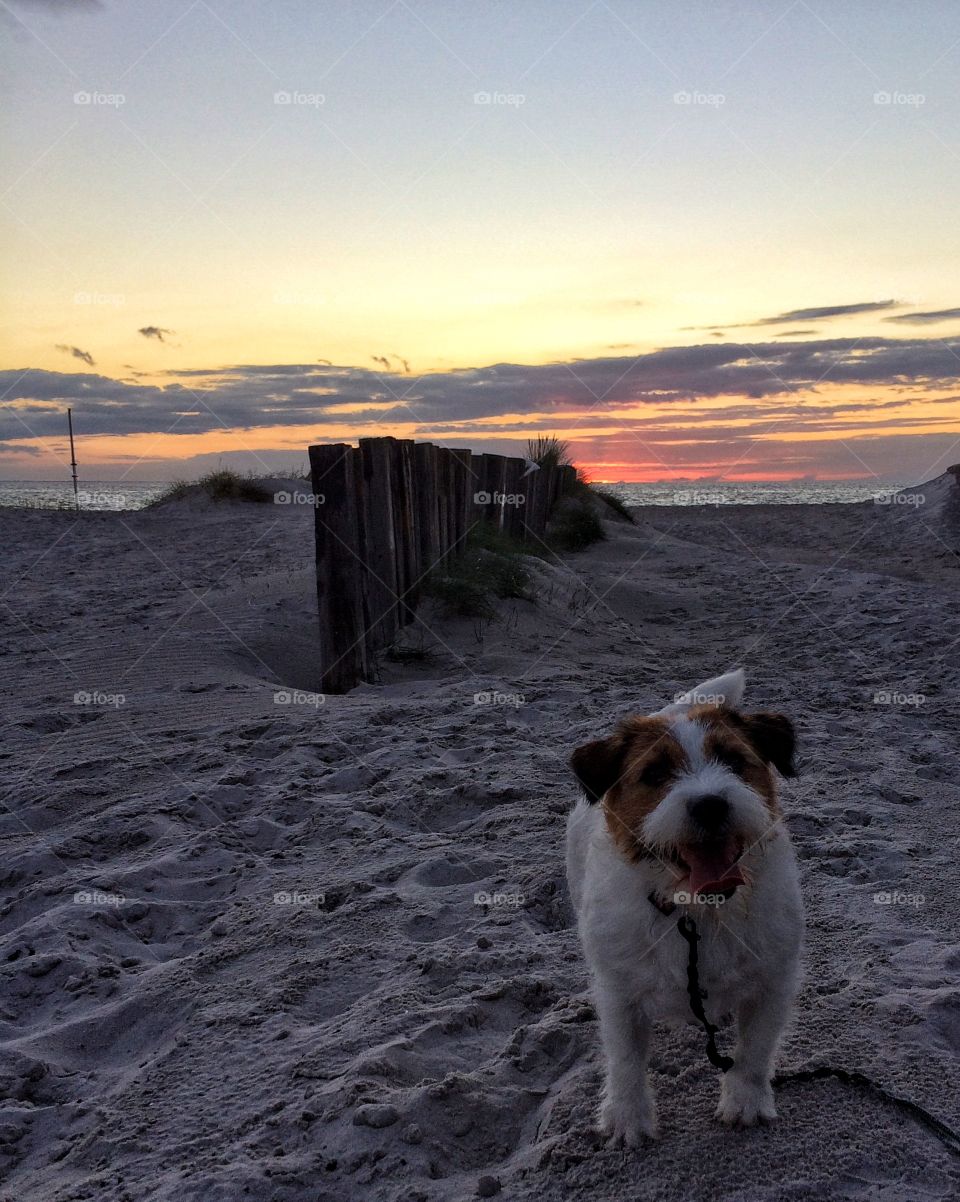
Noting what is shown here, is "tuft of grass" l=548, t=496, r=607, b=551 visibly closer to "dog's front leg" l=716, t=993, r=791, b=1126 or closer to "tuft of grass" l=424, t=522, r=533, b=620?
"tuft of grass" l=424, t=522, r=533, b=620

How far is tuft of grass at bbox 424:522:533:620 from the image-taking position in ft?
32.6

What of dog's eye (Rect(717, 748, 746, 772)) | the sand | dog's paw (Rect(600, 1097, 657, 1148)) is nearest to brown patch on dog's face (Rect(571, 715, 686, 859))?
dog's eye (Rect(717, 748, 746, 772))

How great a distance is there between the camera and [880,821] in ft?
16.5

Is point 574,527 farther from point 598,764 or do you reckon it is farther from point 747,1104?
point 747,1104

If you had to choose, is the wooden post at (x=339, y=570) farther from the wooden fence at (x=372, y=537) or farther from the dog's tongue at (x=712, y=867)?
the dog's tongue at (x=712, y=867)

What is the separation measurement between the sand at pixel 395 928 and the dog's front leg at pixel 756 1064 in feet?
0.23

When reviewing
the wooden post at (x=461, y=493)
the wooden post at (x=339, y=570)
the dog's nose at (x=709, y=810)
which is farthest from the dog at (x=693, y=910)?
the wooden post at (x=461, y=493)

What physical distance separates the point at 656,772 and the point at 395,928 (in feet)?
6.00

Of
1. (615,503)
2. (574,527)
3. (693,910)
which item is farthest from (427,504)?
(615,503)

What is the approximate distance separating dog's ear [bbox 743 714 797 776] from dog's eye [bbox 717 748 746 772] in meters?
0.20

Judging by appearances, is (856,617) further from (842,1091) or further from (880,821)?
(842,1091)

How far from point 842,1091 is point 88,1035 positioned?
8.66 feet

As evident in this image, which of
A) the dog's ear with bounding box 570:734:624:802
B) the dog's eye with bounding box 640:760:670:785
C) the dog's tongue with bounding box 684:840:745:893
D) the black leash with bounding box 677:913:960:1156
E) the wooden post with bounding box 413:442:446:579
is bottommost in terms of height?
the black leash with bounding box 677:913:960:1156

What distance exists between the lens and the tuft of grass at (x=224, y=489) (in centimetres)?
2253
